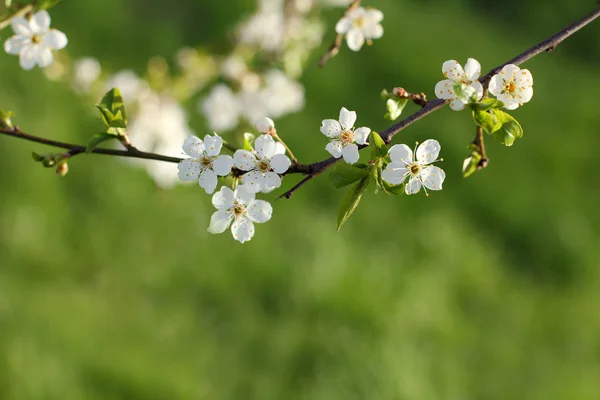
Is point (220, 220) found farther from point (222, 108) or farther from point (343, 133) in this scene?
point (222, 108)

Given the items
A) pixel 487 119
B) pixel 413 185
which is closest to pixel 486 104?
pixel 487 119

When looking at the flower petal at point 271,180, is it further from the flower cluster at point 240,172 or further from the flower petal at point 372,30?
the flower petal at point 372,30

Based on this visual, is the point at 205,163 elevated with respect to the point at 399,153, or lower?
elevated

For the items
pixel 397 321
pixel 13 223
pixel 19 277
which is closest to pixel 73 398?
pixel 19 277

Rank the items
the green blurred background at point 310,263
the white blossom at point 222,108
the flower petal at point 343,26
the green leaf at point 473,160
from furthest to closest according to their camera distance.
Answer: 1. the green blurred background at point 310,263
2. the white blossom at point 222,108
3. the flower petal at point 343,26
4. the green leaf at point 473,160

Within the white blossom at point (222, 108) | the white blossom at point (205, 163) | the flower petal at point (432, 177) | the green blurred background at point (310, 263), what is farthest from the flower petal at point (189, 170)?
the green blurred background at point (310, 263)

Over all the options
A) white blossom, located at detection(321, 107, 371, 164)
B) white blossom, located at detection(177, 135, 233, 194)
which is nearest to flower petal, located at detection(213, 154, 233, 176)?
white blossom, located at detection(177, 135, 233, 194)
